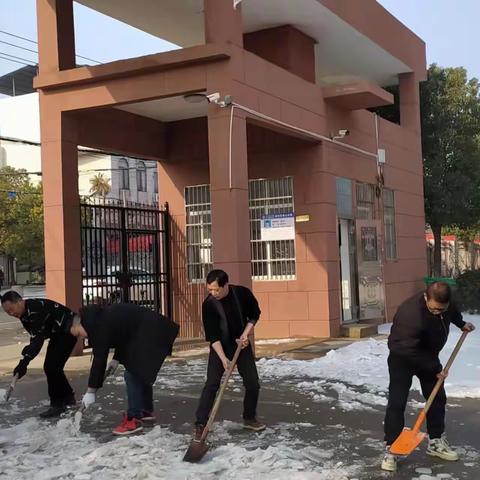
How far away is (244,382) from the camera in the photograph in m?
5.79

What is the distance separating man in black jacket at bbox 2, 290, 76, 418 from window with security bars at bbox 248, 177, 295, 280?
5.66 metres

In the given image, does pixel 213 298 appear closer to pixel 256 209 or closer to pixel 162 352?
pixel 162 352

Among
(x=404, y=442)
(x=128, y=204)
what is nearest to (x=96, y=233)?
(x=128, y=204)

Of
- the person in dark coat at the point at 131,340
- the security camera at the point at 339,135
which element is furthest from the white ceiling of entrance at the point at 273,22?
the person in dark coat at the point at 131,340

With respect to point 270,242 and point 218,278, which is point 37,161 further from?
point 218,278

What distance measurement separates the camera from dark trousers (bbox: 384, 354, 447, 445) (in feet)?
15.8

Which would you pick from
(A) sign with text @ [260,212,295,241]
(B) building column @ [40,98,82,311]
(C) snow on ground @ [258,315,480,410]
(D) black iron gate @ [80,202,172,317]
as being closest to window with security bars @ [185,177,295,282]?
(A) sign with text @ [260,212,295,241]

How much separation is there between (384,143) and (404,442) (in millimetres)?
9839

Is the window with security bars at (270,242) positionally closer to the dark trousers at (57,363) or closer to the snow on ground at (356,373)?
the snow on ground at (356,373)

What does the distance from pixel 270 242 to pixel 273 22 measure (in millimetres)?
3841

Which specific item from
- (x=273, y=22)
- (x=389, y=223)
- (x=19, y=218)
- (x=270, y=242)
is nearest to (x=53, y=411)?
(x=270, y=242)

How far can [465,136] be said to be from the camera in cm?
1886

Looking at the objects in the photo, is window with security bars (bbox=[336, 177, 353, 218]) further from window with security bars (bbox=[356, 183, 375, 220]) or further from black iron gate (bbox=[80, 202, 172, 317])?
black iron gate (bbox=[80, 202, 172, 317])

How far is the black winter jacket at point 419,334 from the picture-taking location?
4754 mm
